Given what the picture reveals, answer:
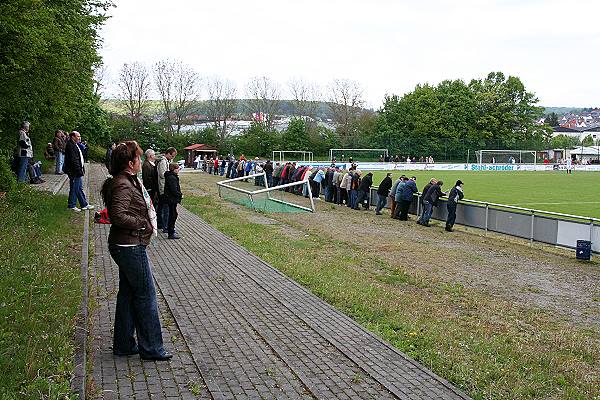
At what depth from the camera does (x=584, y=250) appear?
15797mm

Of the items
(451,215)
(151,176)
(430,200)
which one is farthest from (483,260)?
(151,176)

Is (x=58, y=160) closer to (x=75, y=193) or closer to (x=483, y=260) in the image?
(x=75, y=193)

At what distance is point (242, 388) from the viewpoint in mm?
5668

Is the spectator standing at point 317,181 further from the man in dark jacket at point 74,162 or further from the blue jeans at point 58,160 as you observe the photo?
the man in dark jacket at point 74,162

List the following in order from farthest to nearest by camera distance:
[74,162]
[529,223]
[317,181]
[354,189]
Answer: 1. [317,181]
2. [354,189]
3. [529,223]
4. [74,162]

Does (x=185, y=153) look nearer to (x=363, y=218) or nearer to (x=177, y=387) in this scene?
(x=363, y=218)

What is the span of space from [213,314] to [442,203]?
1547 cm

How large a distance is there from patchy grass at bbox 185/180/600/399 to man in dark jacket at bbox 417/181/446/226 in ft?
26.5

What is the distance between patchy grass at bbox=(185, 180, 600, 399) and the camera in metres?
6.32

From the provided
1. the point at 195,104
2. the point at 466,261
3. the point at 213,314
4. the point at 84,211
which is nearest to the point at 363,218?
the point at 466,261

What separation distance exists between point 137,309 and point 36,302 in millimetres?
1601

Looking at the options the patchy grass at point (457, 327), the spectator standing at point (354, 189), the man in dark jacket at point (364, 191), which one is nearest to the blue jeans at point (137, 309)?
the patchy grass at point (457, 327)

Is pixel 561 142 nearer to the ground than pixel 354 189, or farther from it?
farther from it

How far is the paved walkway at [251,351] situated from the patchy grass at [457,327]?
382 millimetres
